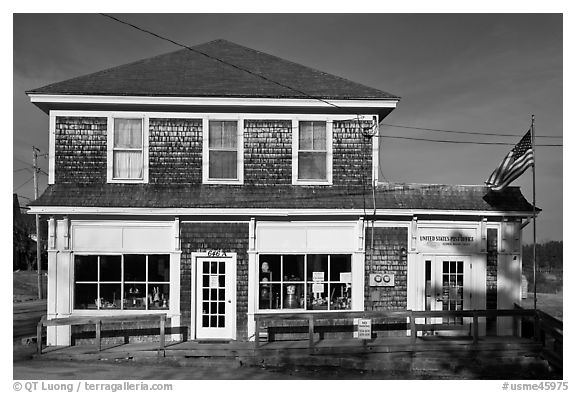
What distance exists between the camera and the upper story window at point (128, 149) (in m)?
13.0

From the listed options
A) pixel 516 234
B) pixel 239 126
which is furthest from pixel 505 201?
pixel 239 126

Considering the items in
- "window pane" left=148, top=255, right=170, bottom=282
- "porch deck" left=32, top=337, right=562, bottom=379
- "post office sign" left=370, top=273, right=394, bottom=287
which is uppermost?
"window pane" left=148, top=255, right=170, bottom=282

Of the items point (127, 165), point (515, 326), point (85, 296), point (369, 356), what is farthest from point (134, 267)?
point (515, 326)

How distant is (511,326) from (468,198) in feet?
11.5

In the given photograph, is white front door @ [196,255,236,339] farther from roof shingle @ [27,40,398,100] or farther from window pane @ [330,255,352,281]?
roof shingle @ [27,40,398,100]

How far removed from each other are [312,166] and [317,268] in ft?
8.77

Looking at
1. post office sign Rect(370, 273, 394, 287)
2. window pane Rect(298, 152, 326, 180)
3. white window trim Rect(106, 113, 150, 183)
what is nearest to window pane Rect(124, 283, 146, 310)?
white window trim Rect(106, 113, 150, 183)

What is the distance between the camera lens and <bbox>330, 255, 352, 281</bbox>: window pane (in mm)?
12977

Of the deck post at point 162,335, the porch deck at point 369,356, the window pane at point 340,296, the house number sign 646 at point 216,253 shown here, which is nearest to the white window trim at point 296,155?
the house number sign 646 at point 216,253

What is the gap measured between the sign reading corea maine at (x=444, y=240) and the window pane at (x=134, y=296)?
23.5 feet

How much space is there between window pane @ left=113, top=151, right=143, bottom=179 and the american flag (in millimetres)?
9174

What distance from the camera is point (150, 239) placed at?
1267 cm

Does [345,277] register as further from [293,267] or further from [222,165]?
[222,165]

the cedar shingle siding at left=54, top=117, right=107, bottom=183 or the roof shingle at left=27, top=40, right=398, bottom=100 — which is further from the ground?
the roof shingle at left=27, top=40, right=398, bottom=100
